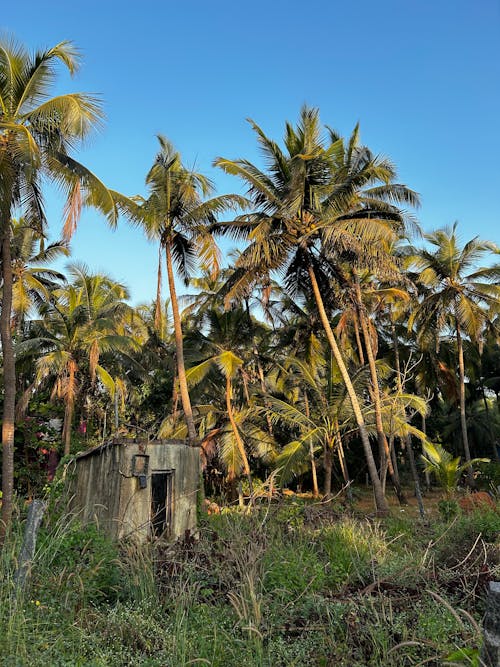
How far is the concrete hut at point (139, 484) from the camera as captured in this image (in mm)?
10039

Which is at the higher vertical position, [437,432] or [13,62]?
[13,62]

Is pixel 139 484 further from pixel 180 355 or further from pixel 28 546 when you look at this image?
pixel 180 355

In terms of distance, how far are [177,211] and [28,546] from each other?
13.6 metres

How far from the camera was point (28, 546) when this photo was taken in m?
4.62

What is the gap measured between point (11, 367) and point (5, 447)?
1.73m

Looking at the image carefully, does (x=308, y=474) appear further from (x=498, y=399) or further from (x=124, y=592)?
A: (x=124, y=592)

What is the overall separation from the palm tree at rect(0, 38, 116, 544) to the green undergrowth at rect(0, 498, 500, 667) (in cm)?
645

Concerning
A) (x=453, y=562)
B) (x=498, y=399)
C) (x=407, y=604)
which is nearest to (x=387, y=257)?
(x=453, y=562)

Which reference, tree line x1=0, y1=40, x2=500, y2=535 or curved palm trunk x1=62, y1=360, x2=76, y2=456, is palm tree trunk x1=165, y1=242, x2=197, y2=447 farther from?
curved palm trunk x1=62, y1=360, x2=76, y2=456

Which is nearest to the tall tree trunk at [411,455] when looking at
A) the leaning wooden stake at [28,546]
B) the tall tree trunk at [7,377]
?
the tall tree trunk at [7,377]

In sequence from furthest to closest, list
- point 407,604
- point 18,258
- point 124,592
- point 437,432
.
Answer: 1. point 437,432
2. point 18,258
3. point 124,592
4. point 407,604

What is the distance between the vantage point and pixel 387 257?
15.8m

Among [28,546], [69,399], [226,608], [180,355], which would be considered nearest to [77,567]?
[28,546]

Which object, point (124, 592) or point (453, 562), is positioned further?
point (453, 562)
